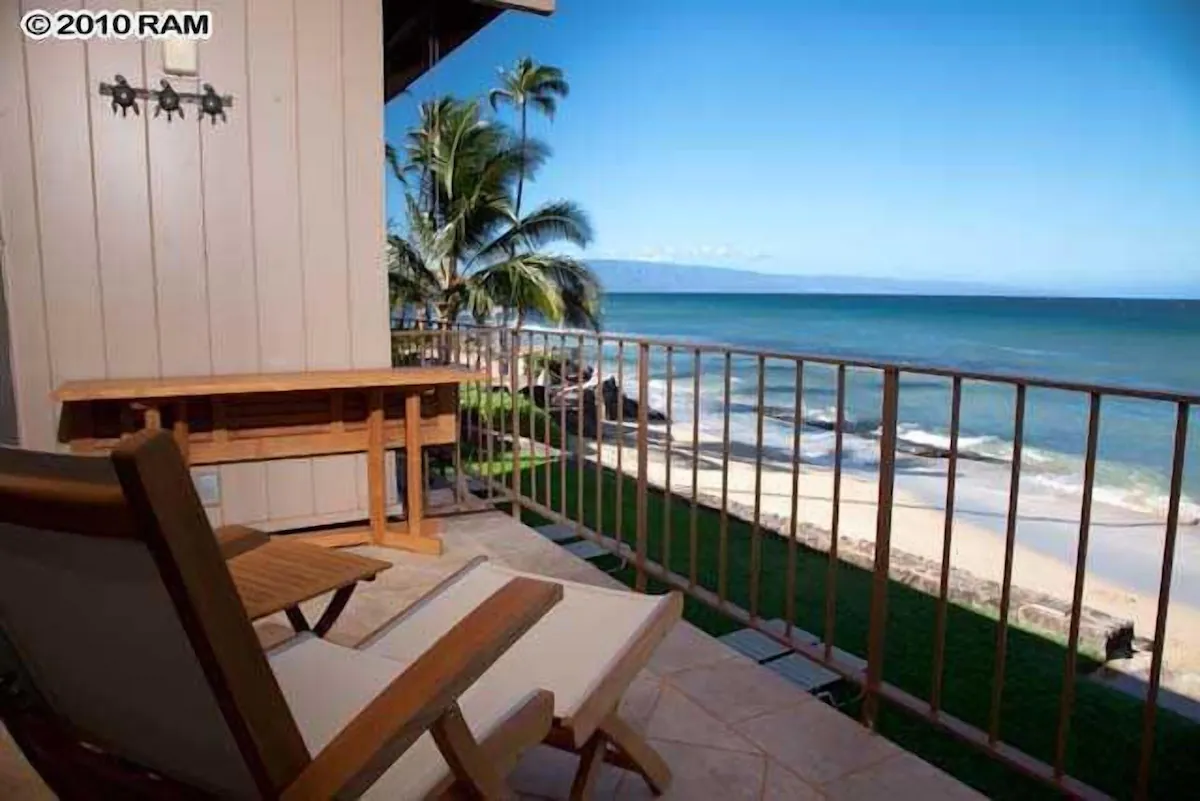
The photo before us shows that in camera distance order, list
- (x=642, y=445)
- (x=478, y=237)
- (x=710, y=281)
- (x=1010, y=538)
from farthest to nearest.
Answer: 1. (x=710, y=281)
2. (x=478, y=237)
3. (x=642, y=445)
4. (x=1010, y=538)

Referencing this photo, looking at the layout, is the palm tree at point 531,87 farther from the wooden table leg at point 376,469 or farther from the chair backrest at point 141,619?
the chair backrest at point 141,619

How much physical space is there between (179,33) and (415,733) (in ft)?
11.2

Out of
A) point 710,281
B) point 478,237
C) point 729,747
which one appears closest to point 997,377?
point 729,747

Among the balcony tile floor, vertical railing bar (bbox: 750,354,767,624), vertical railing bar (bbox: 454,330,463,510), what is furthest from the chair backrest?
vertical railing bar (bbox: 454,330,463,510)

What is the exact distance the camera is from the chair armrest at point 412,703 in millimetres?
923

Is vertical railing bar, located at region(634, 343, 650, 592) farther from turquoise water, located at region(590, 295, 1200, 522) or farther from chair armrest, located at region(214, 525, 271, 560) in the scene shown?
chair armrest, located at region(214, 525, 271, 560)

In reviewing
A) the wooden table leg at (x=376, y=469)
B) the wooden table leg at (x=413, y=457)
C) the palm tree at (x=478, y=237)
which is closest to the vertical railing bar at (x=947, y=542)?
the wooden table leg at (x=413, y=457)

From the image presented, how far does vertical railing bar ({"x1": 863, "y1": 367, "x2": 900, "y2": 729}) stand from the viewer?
2.00m

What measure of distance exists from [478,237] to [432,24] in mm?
8297

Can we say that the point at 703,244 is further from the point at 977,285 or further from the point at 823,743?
the point at 823,743

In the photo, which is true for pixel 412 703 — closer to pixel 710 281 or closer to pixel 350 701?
pixel 350 701

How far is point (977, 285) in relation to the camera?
38.0m

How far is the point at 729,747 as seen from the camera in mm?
1972

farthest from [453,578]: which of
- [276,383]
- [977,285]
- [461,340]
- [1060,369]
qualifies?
[977,285]
